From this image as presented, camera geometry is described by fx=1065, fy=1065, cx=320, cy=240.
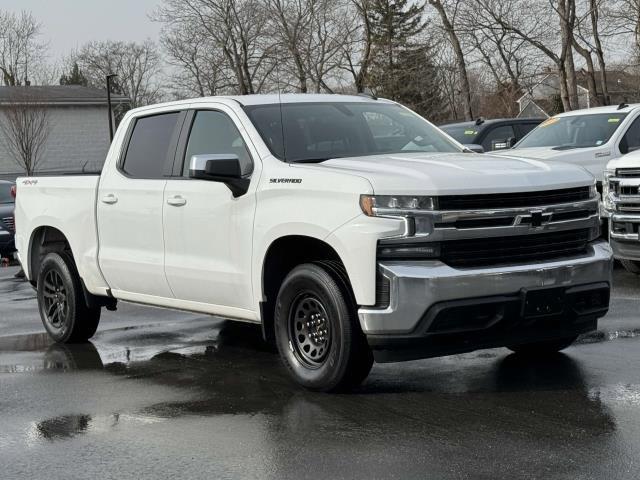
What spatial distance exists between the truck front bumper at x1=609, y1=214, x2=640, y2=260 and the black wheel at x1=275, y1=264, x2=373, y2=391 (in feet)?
17.9

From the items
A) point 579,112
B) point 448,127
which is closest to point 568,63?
point 448,127

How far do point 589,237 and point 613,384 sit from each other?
925 mm

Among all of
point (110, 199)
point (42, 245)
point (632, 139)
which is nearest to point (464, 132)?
point (632, 139)

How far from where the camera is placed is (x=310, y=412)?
237 inches

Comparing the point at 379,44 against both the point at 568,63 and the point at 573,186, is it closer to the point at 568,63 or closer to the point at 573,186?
the point at 568,63

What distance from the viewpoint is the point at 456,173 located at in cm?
608

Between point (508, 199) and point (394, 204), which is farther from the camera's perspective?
point (508, 199)

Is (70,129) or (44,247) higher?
(70,129)

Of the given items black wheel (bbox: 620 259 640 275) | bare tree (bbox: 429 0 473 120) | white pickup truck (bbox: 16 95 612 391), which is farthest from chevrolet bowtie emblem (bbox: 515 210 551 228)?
bare tree (bbox: 429 0 473 120)

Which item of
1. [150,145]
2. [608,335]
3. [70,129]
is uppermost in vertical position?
[70,129]

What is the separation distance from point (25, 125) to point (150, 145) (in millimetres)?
54644

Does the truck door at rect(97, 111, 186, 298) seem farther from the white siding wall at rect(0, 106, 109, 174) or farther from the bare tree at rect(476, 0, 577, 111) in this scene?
the white siding wall at rect(0, 106, 109, 174)

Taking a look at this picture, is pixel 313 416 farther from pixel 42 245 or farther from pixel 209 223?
pixel 42 245

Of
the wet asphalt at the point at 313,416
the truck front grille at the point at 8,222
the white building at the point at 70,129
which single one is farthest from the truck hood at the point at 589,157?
the white building at the point at 70,129
